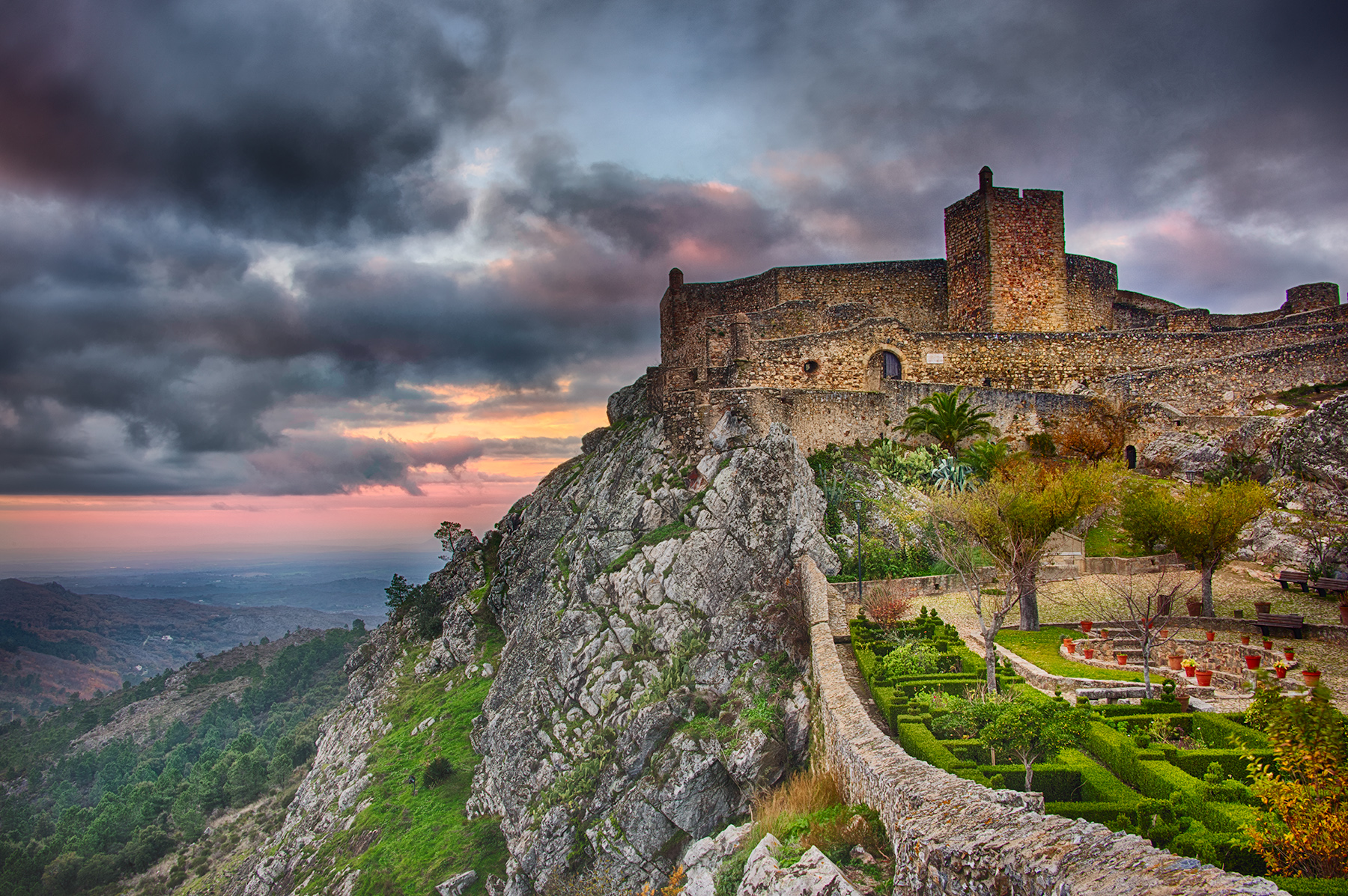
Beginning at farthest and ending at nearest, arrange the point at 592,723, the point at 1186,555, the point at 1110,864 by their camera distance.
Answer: the point at 592,723 → the point at 1186,555 → the point at 1110,864

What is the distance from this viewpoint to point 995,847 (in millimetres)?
5918

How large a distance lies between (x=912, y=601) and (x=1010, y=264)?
1887 centimetres

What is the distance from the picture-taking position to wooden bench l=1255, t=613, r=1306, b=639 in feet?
55.2

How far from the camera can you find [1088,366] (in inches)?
1228

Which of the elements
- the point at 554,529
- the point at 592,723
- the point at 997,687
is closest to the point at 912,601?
the point at 997,687

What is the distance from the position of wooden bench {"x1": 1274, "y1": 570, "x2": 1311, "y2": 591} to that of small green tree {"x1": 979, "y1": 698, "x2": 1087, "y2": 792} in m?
13.5

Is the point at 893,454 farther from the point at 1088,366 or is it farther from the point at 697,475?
the point at 1088,366

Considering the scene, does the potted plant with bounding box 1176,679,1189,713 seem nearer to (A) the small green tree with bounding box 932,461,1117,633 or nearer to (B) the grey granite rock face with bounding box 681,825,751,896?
(A) the small green tree with bounding box 932,461,1117,633

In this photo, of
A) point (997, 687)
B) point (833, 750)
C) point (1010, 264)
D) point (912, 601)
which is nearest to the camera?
point (833, 750)

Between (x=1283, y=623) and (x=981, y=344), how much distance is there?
17.7 m

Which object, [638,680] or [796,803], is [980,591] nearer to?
A: [796,803]

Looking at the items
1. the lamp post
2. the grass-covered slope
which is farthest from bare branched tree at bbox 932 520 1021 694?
the grass-covered slope

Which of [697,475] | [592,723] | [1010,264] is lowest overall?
[592,723]

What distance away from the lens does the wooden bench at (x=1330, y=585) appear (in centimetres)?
1875
